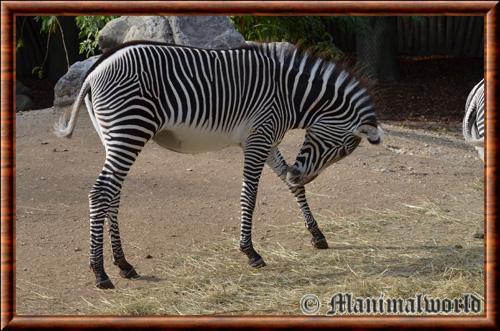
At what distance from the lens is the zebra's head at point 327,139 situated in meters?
7.01

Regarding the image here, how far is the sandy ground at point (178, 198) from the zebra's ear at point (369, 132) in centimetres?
113

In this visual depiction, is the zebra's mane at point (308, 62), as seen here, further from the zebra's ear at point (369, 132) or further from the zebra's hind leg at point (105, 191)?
the zebra's hind leg at point (105, 191)

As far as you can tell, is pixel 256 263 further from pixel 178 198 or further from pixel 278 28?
pixel 278 28

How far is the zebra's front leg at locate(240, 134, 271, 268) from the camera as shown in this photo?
6750 millimetres

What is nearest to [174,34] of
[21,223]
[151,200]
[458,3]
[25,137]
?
[25,137]

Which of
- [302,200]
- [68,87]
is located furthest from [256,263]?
[68,87]

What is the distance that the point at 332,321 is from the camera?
14.4 feet

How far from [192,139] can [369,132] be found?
1.63 metres

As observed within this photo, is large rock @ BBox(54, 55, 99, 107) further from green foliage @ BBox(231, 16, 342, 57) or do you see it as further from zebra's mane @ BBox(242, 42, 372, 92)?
zebra's mane @ BBox(242, 42, 372, 92)

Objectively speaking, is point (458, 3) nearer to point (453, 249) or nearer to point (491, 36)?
point (491, 36)

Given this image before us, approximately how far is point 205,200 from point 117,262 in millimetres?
2185

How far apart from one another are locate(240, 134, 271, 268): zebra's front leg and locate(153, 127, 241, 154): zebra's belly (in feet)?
0.65

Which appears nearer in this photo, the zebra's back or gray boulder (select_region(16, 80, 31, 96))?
the zebra's back

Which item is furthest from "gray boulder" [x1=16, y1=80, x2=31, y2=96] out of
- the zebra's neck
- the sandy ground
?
the zebra's neck
